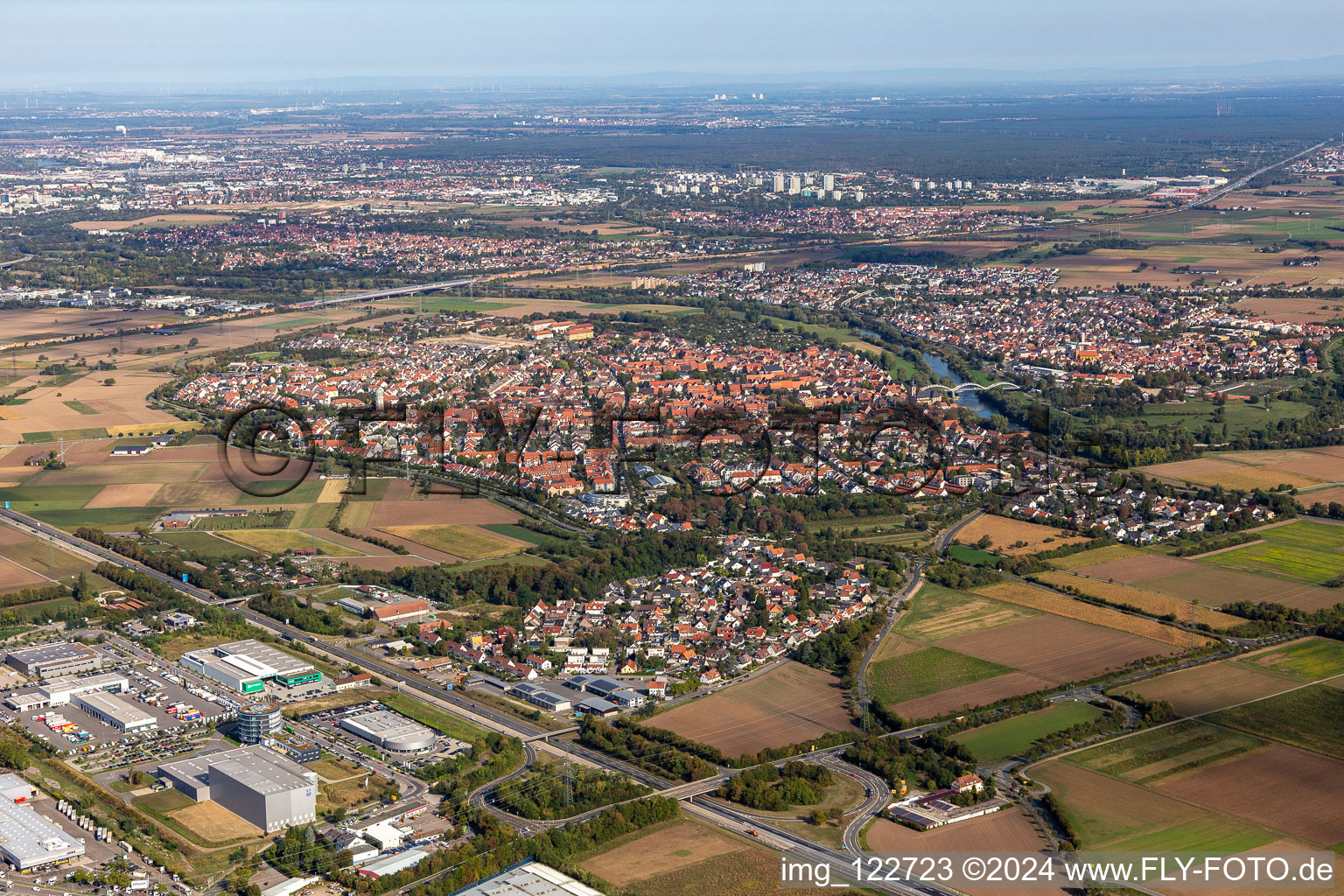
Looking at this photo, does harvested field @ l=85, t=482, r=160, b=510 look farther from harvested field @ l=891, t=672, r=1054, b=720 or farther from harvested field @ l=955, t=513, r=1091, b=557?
harvested field @ l=891, t=672, r=1054, b=720

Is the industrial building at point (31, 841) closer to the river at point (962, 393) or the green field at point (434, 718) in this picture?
the green field at point (434, 718)

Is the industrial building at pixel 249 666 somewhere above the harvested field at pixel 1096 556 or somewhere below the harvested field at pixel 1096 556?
below

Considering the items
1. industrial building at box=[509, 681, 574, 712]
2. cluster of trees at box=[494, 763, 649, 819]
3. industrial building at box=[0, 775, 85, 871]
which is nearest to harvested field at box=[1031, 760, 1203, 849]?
cluster of trees at box=[494, 763, 649, 819]

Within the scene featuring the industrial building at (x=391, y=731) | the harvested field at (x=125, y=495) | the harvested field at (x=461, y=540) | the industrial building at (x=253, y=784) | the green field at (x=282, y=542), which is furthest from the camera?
the harvested field at (x=125, y=495)

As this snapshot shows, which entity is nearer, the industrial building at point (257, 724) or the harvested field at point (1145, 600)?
the industrial building at point (257, 724)

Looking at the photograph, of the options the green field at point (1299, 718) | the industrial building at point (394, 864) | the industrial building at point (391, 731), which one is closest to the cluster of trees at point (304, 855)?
the industrial building at point (394, 864)

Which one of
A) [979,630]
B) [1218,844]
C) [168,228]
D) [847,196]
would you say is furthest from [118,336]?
[847,196]

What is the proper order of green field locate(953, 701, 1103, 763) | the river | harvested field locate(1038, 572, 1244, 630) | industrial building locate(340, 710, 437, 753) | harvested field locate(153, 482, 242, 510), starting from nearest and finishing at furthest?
green field locate(953, 701, 1103, 763), industrial building locate(340, 710, 437, 753), harvested field locate(1038, 572, 1244, 630), harvested field locate(153, 482, 242, 510), the river
